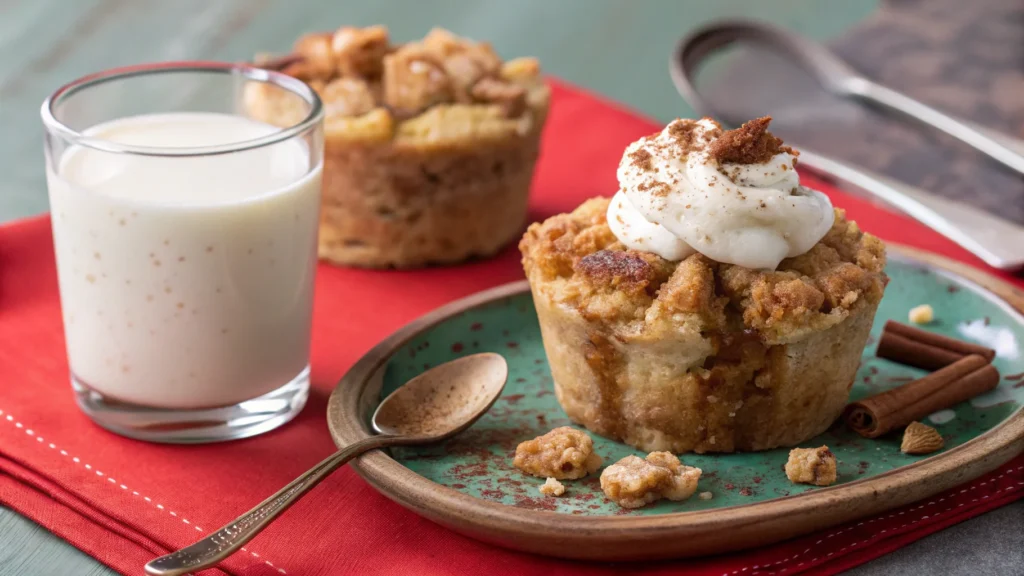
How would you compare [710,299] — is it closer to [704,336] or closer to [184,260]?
[704,336]

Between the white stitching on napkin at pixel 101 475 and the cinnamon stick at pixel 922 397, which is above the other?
the cinnamon stick at pixel 922 397

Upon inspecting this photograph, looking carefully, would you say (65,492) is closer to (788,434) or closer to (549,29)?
(788,434)

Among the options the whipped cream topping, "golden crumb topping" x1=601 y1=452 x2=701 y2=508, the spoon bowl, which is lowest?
→ the spoon bowl

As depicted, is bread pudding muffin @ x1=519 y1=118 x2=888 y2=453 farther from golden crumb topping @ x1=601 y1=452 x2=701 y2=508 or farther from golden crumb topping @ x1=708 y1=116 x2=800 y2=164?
golden crumb topping @ x1=601 y1=452 x2=701 y2=508

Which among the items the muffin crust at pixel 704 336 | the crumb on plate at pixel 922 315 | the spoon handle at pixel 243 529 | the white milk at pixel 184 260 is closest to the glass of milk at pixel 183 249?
the white milk at pixel 184 260

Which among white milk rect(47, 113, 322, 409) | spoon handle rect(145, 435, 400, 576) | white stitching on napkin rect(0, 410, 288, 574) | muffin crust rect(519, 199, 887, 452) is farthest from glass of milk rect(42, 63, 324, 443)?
muffin crust rect(519, 199, 887, 452)

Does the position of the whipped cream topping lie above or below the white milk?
above

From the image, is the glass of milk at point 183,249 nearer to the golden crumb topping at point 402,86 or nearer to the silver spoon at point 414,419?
the silver spoon at point 414,419

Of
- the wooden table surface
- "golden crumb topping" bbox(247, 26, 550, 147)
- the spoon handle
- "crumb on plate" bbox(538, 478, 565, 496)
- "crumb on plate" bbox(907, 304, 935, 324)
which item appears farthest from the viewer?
the wooden table surface
